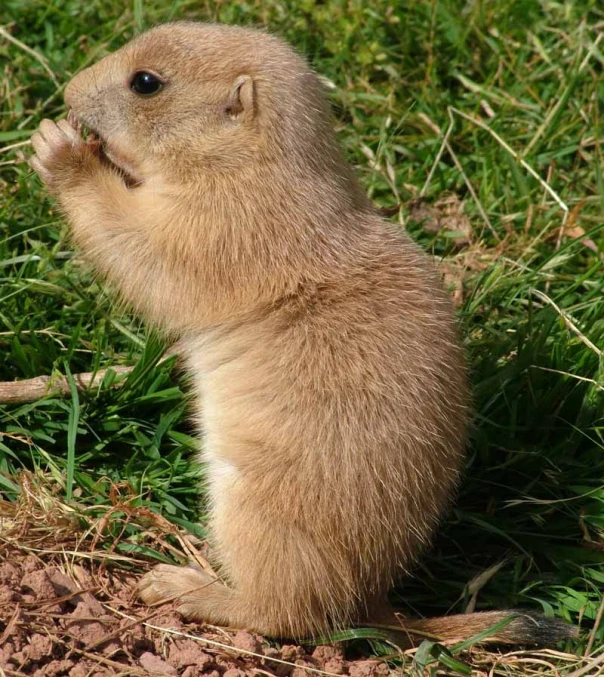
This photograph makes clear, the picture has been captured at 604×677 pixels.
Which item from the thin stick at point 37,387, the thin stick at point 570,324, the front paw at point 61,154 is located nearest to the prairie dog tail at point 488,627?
the thin stick at point 570,324

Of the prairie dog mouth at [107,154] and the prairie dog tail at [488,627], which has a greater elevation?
the prairie dog mouth at [107,154]

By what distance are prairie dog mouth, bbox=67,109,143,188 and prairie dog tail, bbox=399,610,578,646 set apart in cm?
227

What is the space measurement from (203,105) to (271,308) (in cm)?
94

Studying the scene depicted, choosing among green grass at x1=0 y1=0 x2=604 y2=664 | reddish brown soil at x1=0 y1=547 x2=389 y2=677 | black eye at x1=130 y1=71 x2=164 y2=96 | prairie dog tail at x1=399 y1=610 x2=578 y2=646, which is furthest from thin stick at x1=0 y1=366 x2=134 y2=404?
prairie dog tail at x1=399 y1=610 x2=578 y2=646

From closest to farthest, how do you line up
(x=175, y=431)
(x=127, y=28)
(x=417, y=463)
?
(x=417, y=463)
(x=175, y=431)
(x=127, y=28)

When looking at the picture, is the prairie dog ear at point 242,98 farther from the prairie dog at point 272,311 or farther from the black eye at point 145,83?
the black eye at point 145,83

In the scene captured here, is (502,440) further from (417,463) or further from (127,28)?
(127,28)

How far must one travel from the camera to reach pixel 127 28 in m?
6.68

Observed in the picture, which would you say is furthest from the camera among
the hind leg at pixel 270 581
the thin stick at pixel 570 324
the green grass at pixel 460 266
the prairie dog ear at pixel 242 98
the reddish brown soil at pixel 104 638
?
the thin stick at pixel 570 324

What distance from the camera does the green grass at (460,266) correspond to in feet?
16.1

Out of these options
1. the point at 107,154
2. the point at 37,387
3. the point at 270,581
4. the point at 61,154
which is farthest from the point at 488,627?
the point at 61,154

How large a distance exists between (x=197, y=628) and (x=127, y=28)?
395 centimetres

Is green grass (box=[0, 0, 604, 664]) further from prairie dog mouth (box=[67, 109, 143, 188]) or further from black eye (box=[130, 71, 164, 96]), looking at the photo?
black eye (box=[130, 71, 164, 96])

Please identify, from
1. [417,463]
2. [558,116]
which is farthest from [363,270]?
[558,116]
